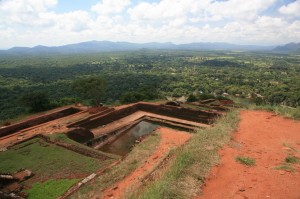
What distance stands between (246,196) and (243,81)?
61007 mm

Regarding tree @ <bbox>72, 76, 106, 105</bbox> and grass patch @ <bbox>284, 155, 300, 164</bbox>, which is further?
tree @ <bbox>72, 76, 106, 105</bbox>

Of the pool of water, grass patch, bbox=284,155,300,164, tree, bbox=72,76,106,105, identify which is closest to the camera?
grass patch, bbox=284,155,300,164

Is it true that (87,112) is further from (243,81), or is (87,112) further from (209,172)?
(243,81)

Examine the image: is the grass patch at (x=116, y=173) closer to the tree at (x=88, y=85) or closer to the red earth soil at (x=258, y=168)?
the red earth soil at (x=258, y=168)

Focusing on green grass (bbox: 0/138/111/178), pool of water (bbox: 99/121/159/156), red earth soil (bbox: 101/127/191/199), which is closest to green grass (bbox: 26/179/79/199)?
green grass (bbox: 0/138/111/178)

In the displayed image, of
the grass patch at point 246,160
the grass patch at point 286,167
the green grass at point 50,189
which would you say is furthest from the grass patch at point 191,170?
the green grass at point 50,189

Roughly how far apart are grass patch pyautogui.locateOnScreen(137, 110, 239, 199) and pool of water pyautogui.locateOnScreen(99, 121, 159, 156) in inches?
278

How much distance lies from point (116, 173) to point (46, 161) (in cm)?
412

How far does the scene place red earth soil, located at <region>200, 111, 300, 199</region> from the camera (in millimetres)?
5375

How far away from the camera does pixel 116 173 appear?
9453 mm

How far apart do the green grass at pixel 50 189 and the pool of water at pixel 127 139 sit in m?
5.35

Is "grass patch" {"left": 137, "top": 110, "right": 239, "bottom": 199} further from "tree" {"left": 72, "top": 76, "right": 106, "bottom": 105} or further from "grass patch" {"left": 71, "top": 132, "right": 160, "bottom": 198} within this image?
"tree" {"left": 72, "top": 76, "right": 106, "bottom": 105}

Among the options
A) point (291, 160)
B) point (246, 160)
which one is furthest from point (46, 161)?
point (291, 160)

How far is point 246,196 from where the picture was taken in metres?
5.21
